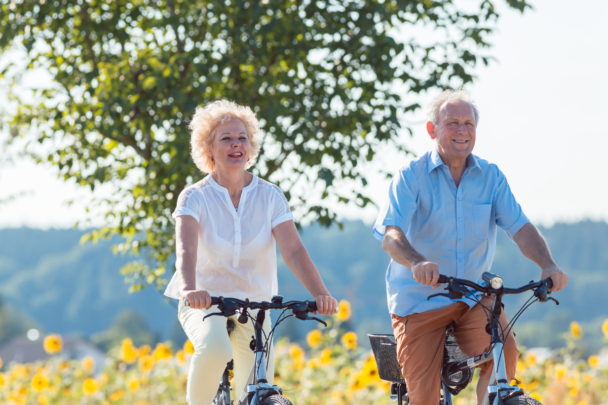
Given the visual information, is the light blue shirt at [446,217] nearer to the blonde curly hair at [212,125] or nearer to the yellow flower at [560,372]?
the blonde curly hair at [212,125]

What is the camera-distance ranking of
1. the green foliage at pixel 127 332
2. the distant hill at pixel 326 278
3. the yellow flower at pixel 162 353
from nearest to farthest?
the yellow flower at pixel 162 353 → the green foliage at pixel 127 332 → the distant hill at pixel 326 278

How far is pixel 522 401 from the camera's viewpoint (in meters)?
2.63

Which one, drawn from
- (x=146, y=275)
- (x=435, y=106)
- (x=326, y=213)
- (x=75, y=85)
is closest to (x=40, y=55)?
(x=75, y=85)

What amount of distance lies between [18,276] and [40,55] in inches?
5029

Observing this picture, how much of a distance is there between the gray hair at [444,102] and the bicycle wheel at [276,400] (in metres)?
1.43

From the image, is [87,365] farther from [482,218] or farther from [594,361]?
[482,218]

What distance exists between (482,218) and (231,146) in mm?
1181

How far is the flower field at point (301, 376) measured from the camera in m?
6.09

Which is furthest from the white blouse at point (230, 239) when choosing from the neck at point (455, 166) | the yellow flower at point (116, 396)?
the yellow flower at point (116, 396)

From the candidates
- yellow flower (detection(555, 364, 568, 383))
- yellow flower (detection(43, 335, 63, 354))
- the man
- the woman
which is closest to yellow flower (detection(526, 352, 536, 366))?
yellow flower (detection(555, 364, 568, 383))

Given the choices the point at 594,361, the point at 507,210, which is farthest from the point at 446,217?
the point at 594,361

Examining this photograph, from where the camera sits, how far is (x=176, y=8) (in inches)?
222

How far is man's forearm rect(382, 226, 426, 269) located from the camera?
3.01 metres

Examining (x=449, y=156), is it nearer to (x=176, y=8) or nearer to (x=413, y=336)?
(x=413, y=336)
